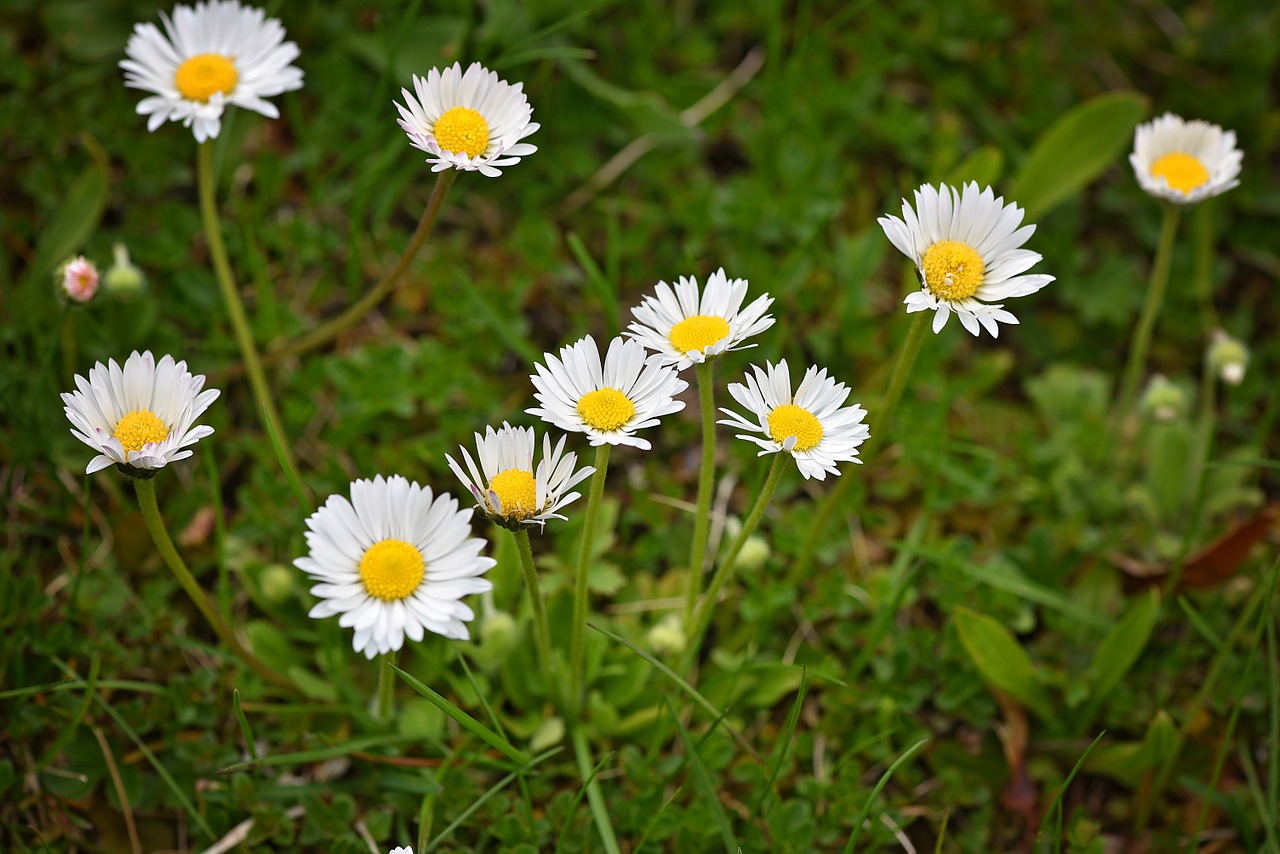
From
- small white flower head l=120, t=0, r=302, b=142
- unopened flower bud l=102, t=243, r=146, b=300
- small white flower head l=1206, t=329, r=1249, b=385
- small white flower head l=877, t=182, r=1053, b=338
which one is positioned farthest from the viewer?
small white flower head l=1206, t=329, r=1249, b=385

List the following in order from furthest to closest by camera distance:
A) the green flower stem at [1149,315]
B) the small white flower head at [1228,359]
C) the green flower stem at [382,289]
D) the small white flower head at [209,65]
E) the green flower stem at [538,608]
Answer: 1. the small white flower head at [1228,359]
2. the green flower stem at [1149,315]
3. the small white flower head at [209,65]
4. the green flower stem at [382,289]
5. the green flower stem at [538,608]

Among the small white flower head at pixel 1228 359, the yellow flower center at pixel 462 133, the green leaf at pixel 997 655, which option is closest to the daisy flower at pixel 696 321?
the yellow flower center at pixel 462 133

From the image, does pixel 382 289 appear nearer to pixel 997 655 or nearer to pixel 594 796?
pixel 594 796

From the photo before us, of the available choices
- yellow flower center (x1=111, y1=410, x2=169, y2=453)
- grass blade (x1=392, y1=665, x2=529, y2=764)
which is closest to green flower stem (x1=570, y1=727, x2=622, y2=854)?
grass blade (x1=392, y1=665, x2=529, y2=764)

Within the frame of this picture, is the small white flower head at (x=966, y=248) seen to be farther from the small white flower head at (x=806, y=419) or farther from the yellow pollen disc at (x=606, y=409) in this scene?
the yellow pollen disc at (x=606, y=409)

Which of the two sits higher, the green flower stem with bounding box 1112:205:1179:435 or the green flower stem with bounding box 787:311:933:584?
the green flower stem with bounding box 1112:205:1179:435

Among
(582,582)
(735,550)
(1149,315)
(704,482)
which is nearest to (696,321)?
(704,482)

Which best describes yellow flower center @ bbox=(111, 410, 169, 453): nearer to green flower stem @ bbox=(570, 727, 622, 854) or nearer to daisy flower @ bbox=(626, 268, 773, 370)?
daisy flower @ bbox=(626, 268, 773, 370)
